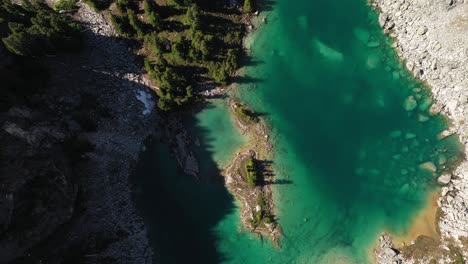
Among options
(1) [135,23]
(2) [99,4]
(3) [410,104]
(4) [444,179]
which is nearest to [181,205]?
(1) [135,23]

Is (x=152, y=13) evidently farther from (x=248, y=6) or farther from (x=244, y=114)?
(x=244, y=114)

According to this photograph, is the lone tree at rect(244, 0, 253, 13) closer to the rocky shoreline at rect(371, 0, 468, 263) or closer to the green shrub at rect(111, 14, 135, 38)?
the green shrub at rect(111, 14, 135, 38)

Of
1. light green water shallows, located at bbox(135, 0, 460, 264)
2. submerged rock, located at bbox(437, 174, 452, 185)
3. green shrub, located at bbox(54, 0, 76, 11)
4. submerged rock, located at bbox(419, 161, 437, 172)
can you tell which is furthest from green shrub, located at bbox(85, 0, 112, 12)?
submerged rock, located at bbox(437, 174, 452, 185)

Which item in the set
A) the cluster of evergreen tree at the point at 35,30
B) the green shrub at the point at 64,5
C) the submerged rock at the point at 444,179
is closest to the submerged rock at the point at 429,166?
the submerged rock at the point at 444,179

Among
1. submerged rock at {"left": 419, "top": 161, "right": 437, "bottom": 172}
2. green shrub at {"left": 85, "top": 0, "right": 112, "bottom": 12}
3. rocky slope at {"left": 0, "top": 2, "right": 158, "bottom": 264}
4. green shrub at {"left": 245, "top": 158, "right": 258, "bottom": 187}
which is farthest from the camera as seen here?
green shrub at {"left": 85, "top": 0, "right": 112, "bottom": 12}

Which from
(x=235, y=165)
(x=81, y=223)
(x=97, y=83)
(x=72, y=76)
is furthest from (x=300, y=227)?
(x=72, y=76)

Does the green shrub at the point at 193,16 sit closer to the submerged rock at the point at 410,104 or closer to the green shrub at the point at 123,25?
the green shrub at the point at 123,25

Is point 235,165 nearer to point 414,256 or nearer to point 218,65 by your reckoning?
point 218,65
